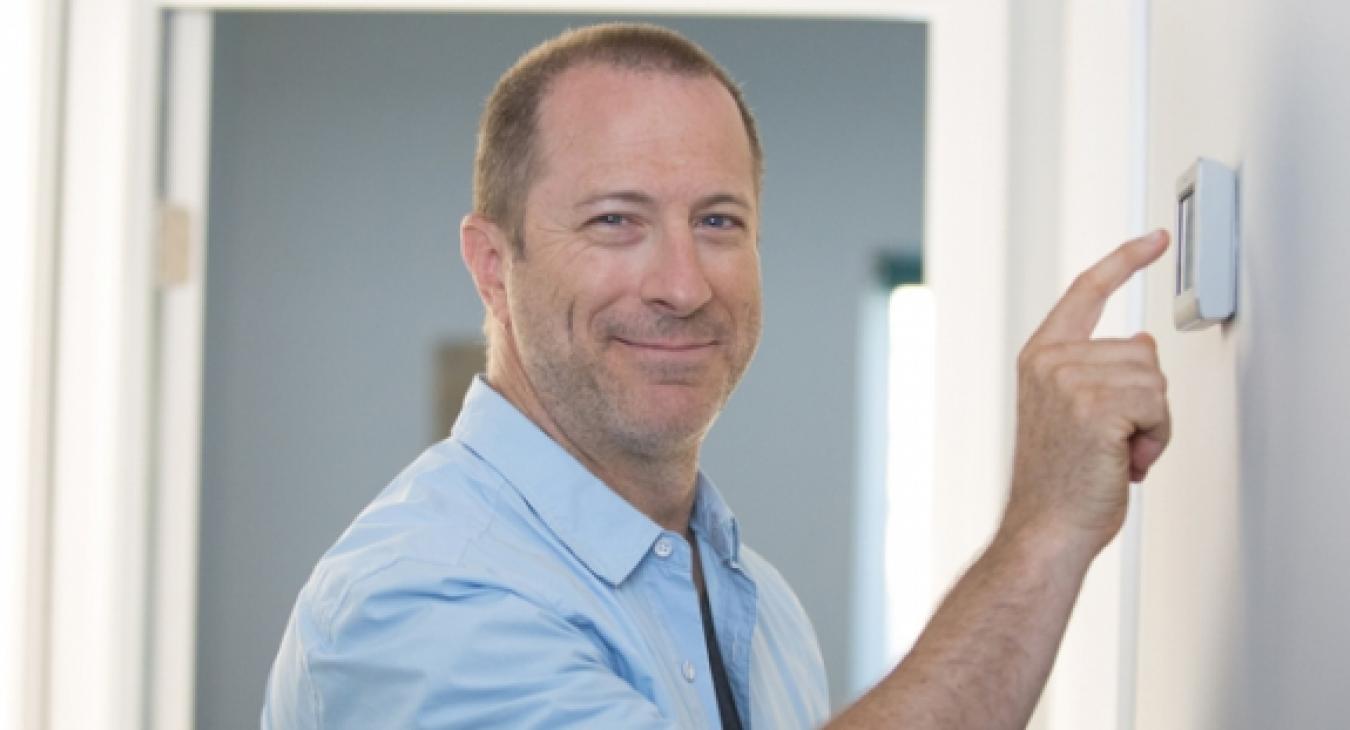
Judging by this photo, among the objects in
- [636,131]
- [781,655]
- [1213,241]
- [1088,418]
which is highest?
[636,131]

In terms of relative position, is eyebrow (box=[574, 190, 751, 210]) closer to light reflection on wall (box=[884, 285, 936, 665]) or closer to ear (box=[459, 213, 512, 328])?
ear (box=[459, 213, 512, 328])

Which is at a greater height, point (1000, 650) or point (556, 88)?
point (556, 88)

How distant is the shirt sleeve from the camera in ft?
3.08

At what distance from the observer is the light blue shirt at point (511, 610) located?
3.12 ft

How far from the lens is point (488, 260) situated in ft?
4.50

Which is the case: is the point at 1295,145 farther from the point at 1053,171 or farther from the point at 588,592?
the point at 1053,171

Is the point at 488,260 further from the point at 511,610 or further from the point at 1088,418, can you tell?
the point at 1088,418

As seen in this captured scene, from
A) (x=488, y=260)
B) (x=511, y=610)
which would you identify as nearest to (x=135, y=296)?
(x=488, y=260)

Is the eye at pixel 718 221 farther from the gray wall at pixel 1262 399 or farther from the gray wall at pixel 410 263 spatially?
the gray wall at pixel 410 263

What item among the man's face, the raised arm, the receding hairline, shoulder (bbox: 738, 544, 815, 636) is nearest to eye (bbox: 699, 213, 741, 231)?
the man's face

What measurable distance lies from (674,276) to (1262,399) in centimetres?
51

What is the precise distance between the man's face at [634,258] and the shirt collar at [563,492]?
0.06 meters

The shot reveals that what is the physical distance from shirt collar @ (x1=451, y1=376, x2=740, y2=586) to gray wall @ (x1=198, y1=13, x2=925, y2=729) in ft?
5.60

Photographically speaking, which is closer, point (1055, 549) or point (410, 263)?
point (1055, 549)
